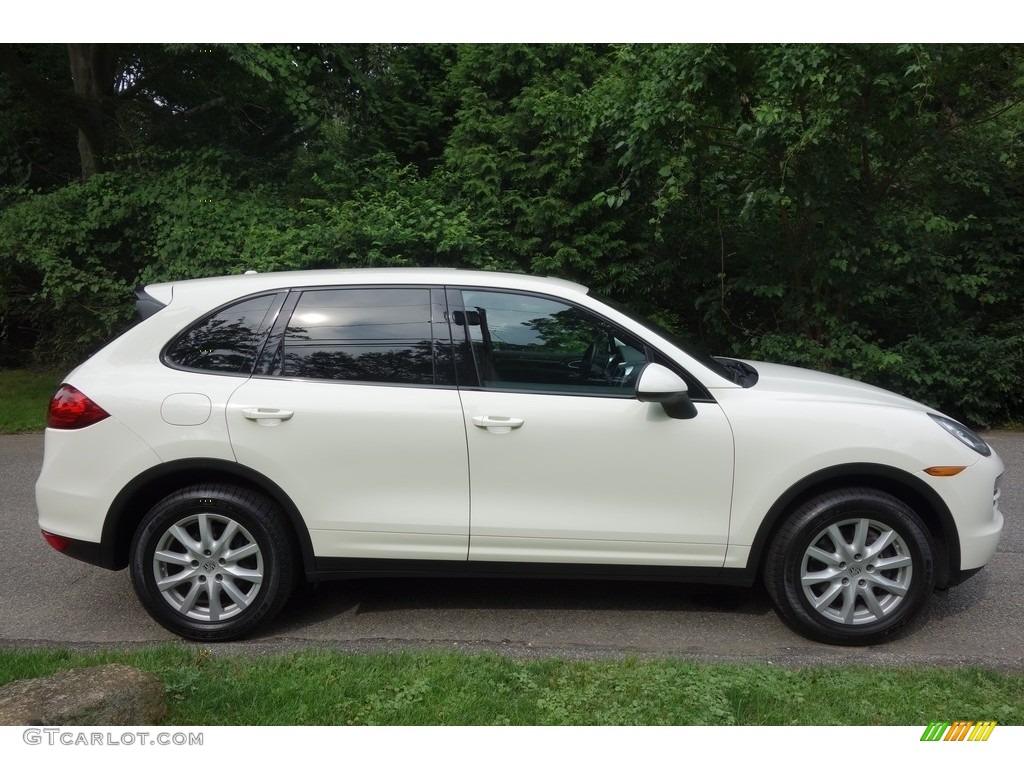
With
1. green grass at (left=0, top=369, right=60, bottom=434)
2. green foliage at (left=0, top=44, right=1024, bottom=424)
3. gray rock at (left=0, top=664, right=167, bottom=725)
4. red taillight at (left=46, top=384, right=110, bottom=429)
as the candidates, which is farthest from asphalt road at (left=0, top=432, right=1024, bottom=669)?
green grass at (left=0, top=369, right=60, bottom=434)

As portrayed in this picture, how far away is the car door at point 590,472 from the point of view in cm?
399

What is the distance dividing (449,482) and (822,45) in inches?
219

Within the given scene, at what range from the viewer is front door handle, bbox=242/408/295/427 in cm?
403

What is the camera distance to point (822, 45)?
7.39m

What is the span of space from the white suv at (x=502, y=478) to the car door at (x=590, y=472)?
0.01 m

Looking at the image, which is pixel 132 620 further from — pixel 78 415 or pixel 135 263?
pixel 135 263

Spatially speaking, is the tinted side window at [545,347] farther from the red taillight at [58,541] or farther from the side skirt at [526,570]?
the red taillight at [58,541]

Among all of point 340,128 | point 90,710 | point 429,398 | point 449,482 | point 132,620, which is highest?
point 340,128

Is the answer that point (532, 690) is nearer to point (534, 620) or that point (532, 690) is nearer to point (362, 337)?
point (534, 620)

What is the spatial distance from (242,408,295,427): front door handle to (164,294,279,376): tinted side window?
23 centimetres

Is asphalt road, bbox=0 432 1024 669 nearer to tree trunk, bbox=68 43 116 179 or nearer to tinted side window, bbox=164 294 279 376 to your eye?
tinted side window, bbox=164 294 279 376

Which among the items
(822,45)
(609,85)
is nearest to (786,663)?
(822,45)

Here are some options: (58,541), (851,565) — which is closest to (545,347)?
(851,565)
